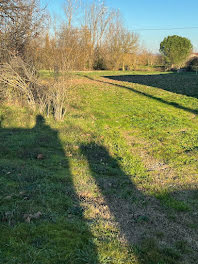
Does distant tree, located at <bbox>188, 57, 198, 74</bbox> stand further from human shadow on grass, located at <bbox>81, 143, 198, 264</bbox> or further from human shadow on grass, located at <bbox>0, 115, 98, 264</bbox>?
human shadow on grass, located at <bbox>81, 143, 198, 264</bbox>

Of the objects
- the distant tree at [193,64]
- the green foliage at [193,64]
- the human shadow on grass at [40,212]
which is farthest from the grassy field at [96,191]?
the distant tree at [193,64]

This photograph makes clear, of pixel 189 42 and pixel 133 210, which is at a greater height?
pixel 189 42

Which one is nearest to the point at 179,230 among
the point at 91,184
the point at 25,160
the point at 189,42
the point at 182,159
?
the point at 91,184

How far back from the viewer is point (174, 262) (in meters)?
2.68

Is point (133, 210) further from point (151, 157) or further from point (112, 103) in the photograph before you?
point (112, 103)

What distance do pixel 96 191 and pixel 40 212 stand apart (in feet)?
4.05

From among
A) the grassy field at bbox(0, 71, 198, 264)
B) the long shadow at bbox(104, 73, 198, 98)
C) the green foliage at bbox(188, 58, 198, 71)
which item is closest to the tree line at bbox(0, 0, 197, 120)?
the grassy field at bbox(0, 71, 198, 264)

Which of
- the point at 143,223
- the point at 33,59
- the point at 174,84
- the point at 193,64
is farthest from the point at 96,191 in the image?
the point at 193,64

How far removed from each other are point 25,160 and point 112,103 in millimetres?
8817

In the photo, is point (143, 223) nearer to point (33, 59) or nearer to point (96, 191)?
point (96, 191)

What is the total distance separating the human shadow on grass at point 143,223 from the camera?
281 centimetres

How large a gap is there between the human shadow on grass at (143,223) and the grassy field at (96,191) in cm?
1

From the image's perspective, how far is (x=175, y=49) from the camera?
52.2m

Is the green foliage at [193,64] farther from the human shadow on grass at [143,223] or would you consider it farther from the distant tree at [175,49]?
the human shadow on grass at [143,223]
